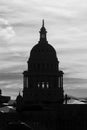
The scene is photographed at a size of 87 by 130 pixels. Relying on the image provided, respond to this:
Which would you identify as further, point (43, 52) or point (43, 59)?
point (43, 52)

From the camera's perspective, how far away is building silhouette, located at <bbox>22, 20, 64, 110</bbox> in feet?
574

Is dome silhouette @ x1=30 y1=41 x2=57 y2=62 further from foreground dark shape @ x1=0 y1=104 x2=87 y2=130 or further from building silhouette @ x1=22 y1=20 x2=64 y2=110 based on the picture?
foreground dark shape @ x1=0 y1=104 x2=87 y2=130

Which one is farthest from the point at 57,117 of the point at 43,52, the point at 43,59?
the point at 43,52

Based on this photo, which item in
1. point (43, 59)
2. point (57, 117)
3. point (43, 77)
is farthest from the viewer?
point (43, 77)

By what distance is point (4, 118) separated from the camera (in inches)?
5502

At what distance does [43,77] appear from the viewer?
178 meters

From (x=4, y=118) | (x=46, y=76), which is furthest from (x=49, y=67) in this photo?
(x=4, y=118)

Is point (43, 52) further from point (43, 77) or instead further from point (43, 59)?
point (43, 77)

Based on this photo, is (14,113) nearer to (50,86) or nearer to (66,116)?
(66,116)

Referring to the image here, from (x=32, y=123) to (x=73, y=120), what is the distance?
414 inches

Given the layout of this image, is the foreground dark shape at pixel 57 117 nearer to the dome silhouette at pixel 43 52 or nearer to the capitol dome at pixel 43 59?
the capitol dome at pixel 43 59

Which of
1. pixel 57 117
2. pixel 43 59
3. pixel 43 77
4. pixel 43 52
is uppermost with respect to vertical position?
pixel 43 52

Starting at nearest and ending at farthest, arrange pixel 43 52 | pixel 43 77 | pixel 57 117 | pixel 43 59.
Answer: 1. pixel 57 117
2. pixel 43 59
3. pixel 43 52
4. pixel 43 77

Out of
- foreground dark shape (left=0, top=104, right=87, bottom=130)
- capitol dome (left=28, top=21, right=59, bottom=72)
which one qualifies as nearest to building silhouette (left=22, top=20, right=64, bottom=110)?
capitol dome (left=28, top=21, right=59, bottom=72)
